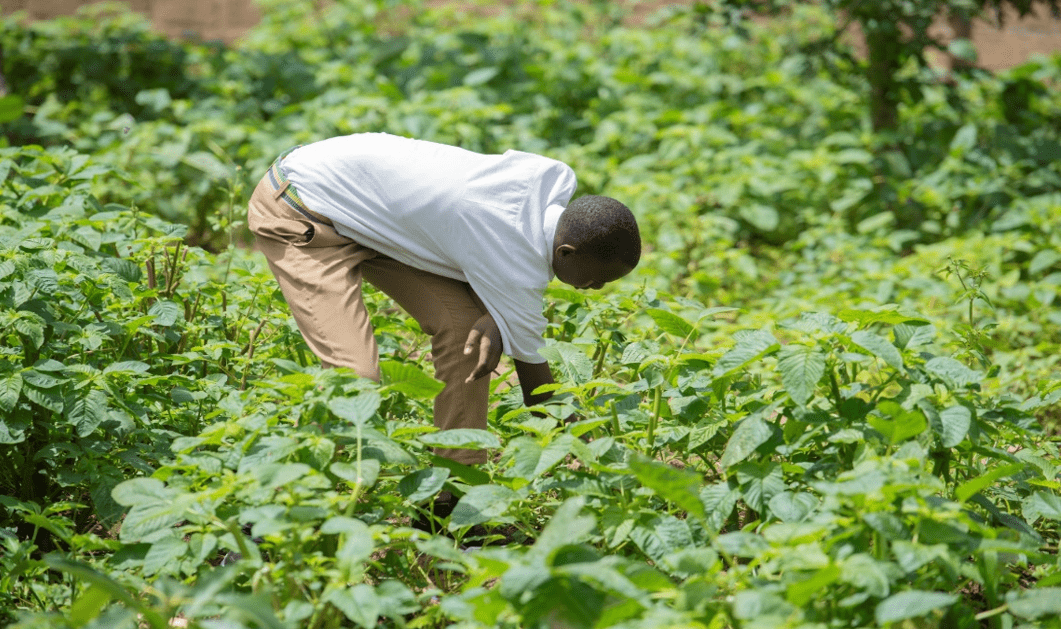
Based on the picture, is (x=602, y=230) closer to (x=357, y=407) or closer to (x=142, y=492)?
(x=357, y=407)

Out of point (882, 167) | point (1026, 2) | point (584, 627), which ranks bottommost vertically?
point (882, 167)

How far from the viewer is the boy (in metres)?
2.37

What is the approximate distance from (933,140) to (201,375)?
14.9 feet

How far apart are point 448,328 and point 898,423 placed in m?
1.13

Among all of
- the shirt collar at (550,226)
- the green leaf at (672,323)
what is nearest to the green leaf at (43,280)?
the shirt collar at (550,226)

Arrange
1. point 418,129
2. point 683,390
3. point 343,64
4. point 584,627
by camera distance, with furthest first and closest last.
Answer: point 343,64
point 418,129
point 683,390
point 584,627

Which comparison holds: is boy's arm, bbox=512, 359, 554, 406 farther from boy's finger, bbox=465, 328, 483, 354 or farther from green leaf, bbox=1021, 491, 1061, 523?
green leaf, bbox=1021, 491, 1061, 523

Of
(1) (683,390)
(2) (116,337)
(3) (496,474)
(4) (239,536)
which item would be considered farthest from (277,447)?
(2) (116,337)

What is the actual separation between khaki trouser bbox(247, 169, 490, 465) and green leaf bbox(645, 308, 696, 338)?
47 centimetres

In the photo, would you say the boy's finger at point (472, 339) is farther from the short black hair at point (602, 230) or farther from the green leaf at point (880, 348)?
the green leaf at point (880, 348)

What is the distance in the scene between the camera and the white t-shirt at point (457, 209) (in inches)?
93.4

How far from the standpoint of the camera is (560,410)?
2207 millimetres

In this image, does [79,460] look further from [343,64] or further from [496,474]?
[343,64]

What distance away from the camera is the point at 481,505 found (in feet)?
6.47
